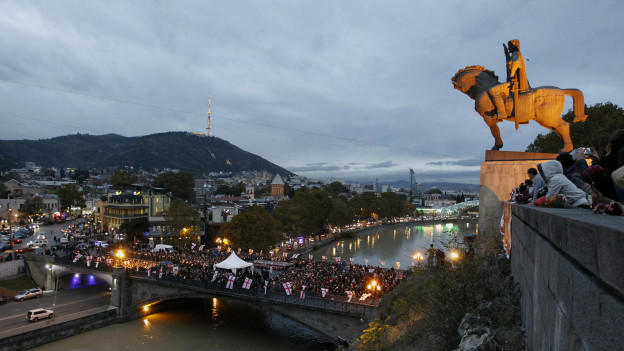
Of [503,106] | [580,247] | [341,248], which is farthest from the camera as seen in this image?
[341,248]

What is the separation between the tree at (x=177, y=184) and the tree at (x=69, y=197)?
15342 millimetres

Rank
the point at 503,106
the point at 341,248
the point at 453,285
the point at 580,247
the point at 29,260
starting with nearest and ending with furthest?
the point at 580,247
the point at 453,285
the point at 503,106
the point at 29,260
the point at 341,248

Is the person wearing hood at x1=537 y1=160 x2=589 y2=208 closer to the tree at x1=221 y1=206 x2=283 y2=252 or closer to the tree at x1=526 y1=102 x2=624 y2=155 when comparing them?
the tree at x1=526 y1=102 x2=624 y2=155

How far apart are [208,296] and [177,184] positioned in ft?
202

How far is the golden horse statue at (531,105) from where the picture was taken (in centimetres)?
1252

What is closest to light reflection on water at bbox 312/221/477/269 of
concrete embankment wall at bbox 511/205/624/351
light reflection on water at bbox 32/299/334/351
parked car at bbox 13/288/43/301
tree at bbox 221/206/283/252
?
tree at bbox 221/206/283/252

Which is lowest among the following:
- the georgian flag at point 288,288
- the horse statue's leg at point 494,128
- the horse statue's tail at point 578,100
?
the georgian flag at point 288,288

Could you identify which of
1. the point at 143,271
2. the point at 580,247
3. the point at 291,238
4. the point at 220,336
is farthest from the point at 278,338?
the point at 291,238

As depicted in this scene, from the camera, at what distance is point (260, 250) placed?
38.0m

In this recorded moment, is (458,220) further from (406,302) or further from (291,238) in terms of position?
(406,302)

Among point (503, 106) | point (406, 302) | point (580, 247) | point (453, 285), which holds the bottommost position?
point (406, 302)

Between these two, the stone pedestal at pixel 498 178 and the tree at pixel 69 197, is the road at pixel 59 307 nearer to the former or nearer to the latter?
the stone pedestal at pixel 498 178

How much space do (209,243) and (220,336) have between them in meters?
25.4

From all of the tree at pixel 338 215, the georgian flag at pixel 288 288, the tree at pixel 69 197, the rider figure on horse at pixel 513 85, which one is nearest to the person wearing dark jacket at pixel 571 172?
the rider figure on horse at pixel 513 85
